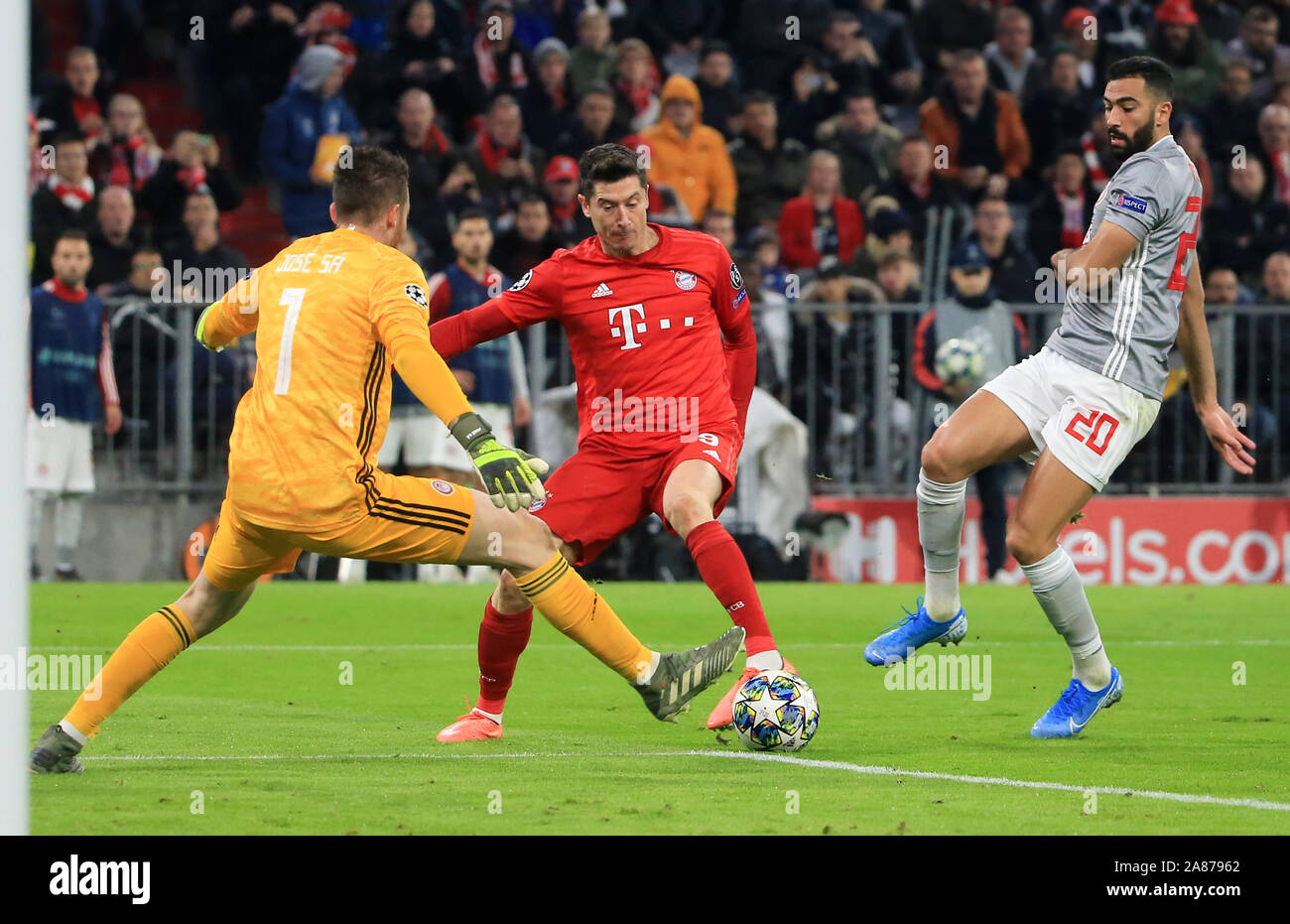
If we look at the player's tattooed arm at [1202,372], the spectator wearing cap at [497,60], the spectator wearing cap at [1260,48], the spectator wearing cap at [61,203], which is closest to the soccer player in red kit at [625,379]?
the player's tattooed arm at [1202,372]

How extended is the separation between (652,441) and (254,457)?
6.01ft

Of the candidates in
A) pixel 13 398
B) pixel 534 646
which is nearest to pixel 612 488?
pixel 534 646

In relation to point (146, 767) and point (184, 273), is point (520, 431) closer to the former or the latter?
point (184, 273)

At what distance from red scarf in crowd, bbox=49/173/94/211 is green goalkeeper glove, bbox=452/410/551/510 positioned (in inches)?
443

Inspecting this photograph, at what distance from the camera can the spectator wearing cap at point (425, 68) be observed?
1792 cm

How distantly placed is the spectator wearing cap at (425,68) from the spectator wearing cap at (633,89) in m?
1.40

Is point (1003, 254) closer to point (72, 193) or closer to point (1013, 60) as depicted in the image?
point (1013, 60)

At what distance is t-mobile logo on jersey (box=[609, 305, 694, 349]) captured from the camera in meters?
7.67

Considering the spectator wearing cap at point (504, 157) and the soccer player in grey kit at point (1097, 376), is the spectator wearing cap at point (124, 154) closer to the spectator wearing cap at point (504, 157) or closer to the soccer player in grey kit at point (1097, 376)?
the spectator wearing cap at point (504, 157)

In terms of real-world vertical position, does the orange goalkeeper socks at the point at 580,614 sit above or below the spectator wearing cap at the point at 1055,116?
below

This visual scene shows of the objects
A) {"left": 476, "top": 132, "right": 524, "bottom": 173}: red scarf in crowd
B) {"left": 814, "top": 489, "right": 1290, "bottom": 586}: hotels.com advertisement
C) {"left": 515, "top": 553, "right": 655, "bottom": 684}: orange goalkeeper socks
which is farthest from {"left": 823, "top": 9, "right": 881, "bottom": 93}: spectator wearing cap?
{"left": 515, "top": 553, "right": 655, "bottom": 684}: orange goalkeeper socks

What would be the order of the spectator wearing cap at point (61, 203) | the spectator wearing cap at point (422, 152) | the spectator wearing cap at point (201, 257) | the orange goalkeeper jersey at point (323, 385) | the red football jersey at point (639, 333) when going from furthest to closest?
the spectator wearing cap at point (422, 152), the spectator wearing cap at point (61, 203), the spectator wearing cap at point (201, 257), the red football jersey at point (639, 333), the orange goalkeeper jersey at point (323, 385)

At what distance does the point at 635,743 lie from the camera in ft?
23.4
